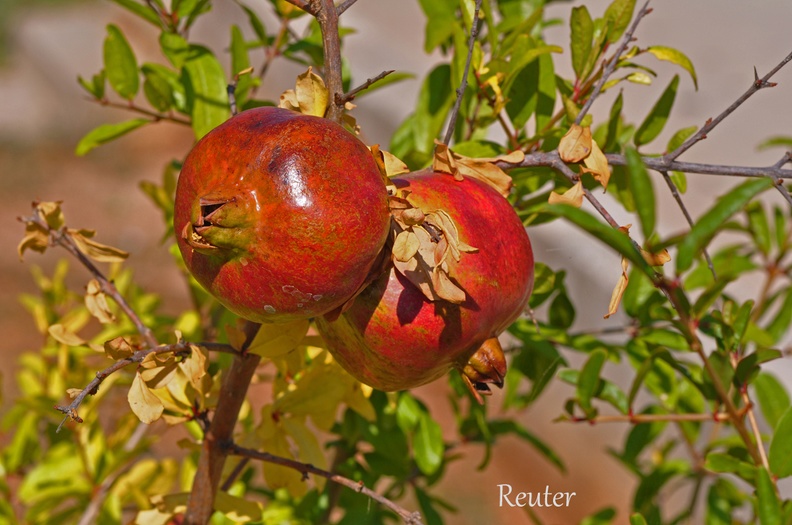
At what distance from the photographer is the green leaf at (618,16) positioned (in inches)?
33.4

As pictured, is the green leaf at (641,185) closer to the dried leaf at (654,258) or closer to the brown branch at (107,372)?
the dried leaf at (654,258)

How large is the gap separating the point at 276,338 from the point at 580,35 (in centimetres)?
46

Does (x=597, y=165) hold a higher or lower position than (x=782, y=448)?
higher

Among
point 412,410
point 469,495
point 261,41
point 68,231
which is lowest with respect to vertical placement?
point 469,495

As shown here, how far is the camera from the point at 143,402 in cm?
60

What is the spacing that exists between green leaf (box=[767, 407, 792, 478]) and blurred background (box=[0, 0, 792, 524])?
1.34 metres

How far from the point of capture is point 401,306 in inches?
22.6

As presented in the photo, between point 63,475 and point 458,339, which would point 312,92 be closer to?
point 458,339

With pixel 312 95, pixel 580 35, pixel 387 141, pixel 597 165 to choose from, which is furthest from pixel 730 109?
pixel 387 141

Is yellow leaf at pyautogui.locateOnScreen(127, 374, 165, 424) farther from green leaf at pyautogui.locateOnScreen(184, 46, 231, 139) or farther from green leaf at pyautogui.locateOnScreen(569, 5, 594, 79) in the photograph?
green leaf at pyautogui.locateOnScreen(569, 5, 594, 79)

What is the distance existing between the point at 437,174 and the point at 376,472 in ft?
1.88

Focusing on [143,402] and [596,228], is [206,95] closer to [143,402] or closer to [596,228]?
[143,402]

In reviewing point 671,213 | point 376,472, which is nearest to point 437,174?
point 376,472

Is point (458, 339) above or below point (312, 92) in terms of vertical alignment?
below
